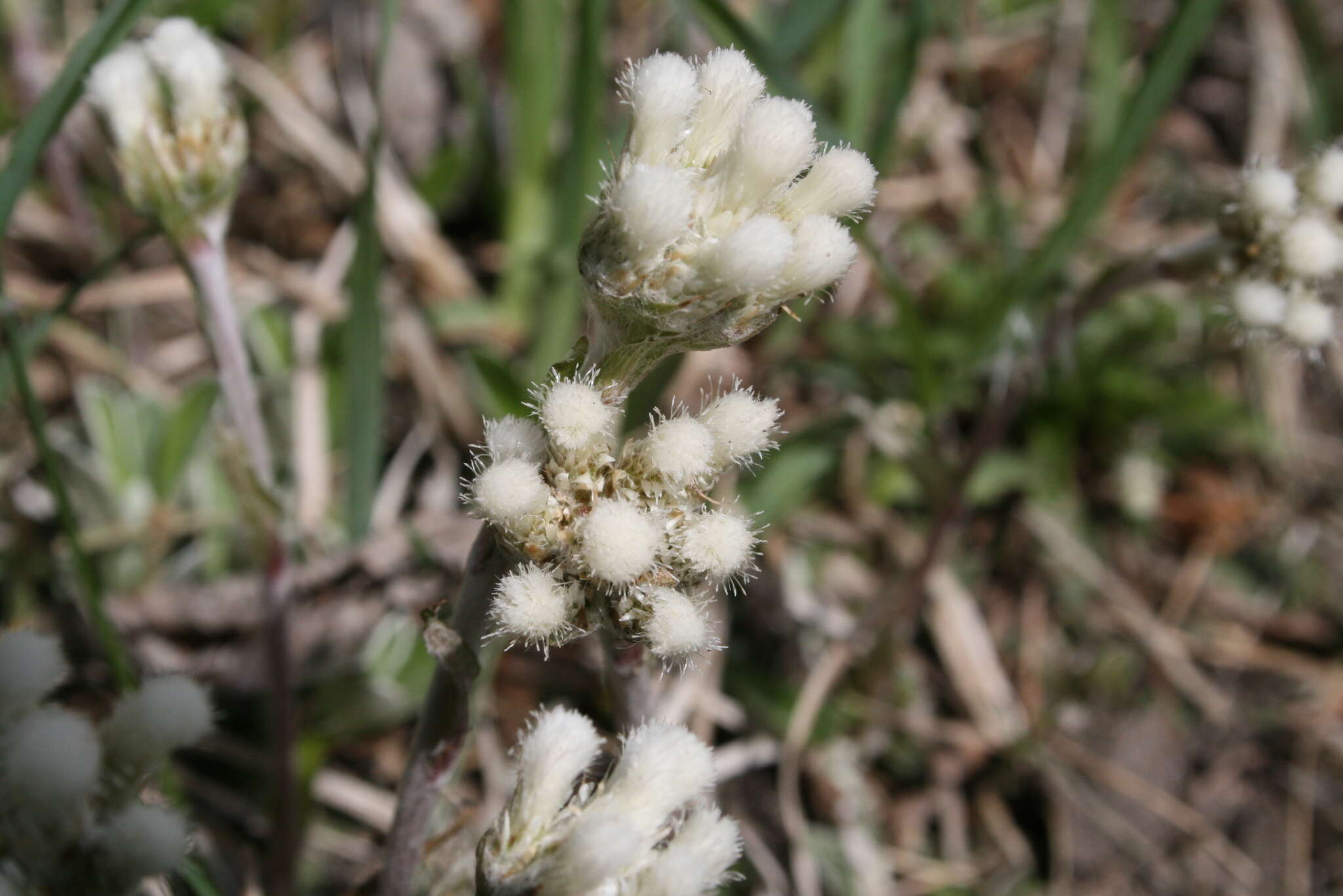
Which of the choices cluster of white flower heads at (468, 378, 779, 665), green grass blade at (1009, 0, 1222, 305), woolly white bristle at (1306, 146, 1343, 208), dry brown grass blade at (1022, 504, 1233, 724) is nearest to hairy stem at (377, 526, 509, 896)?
cluster of white flower heads at (468, 378, 779, 665)

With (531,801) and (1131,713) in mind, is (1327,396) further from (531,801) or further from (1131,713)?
(531,801)

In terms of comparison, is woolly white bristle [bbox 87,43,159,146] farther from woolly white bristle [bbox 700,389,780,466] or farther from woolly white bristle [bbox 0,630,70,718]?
woolly white bristle [bbox 700,389,780,466]

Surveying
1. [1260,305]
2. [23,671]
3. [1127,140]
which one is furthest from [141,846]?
[1127,140]

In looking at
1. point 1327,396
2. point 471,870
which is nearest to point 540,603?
point 471,870

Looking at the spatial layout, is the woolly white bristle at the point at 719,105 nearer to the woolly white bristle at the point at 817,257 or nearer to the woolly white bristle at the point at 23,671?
the woolly white bristle at the point at 817,257

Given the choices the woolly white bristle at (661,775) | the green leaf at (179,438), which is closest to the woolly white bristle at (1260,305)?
the woolly white bristle at (661,775)

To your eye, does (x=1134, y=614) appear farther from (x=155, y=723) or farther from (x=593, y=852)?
(x=155, y=723)
